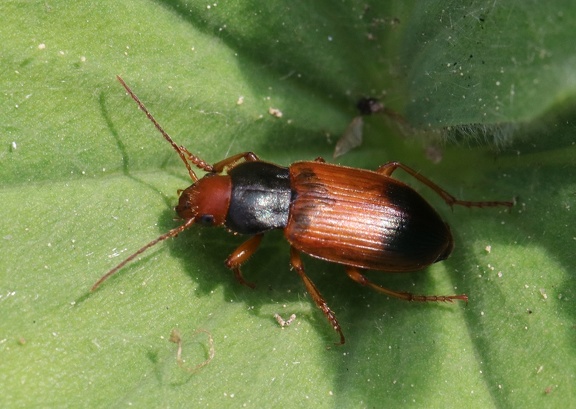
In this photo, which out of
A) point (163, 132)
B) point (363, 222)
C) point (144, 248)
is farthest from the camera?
point (363, 222)

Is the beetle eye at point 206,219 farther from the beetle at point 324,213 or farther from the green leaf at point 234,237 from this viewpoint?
the green leaf at point 234,237

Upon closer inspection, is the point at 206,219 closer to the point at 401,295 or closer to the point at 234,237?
the point at 234,237

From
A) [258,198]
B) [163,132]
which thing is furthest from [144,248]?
[258,198]

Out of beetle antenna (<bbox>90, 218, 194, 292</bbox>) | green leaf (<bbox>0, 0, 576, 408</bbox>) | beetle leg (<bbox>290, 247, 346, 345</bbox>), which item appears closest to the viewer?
green leaf (<bbox>0, 0, 576, 408</bbox>)

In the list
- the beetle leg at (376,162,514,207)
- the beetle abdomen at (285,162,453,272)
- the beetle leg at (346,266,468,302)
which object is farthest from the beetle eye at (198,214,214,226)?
the beetle leg at (376,162,514,207)

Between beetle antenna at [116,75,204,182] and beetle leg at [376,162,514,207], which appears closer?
beetle antenna at [116,75,204,182]

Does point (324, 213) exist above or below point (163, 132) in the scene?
below

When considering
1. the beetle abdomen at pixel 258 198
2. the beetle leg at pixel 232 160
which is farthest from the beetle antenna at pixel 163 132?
the beetle abdomen at pixel 258 198

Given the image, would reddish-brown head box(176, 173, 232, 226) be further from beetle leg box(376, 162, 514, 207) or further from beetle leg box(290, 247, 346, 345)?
beetle leg box(376, 162, 514, 207)
